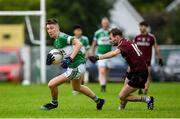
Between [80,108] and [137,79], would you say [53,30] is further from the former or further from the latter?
[137,79]

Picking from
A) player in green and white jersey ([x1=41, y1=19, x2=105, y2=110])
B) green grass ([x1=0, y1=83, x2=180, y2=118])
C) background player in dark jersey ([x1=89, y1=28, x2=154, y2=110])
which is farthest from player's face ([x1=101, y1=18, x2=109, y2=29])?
background player in dark jersey ([x1=89, y1=28, x2=154, y2=110])

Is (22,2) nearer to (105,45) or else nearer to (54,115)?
(105,45)

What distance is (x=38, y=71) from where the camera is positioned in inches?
1560

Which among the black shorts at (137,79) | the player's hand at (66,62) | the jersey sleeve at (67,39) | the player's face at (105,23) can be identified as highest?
the jersey sleeve at (67,39)

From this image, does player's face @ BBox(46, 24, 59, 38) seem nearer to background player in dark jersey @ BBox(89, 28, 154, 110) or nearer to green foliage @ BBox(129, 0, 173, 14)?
background player in dark jersey @ BBox(89, 28, 154, 110)

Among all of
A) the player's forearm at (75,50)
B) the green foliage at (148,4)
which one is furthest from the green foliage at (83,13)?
the player's forearm at (75,50)

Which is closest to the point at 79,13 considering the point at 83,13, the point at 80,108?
the point at 83,13

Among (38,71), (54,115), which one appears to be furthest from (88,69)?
(54,115)

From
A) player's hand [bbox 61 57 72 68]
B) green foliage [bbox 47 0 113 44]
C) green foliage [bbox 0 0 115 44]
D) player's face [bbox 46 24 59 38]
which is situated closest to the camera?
player's hand [bbox 61 57 72 68]

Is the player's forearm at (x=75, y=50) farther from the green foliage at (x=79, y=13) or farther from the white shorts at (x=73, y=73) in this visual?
the green foliage at (x=79, y=13)

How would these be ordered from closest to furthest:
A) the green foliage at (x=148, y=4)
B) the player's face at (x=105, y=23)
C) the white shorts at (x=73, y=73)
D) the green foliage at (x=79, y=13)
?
the white shorts at (x=73, y=73)
the player's face at (x=105, y=23)
the green foliage at (x=79, y=13)
the green foliage at (x=148, y=4)

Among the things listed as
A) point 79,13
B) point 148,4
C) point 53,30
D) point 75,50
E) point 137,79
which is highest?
point 53,30

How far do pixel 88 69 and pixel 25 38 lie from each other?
48.8ft

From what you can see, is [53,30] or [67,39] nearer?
[67,39]
